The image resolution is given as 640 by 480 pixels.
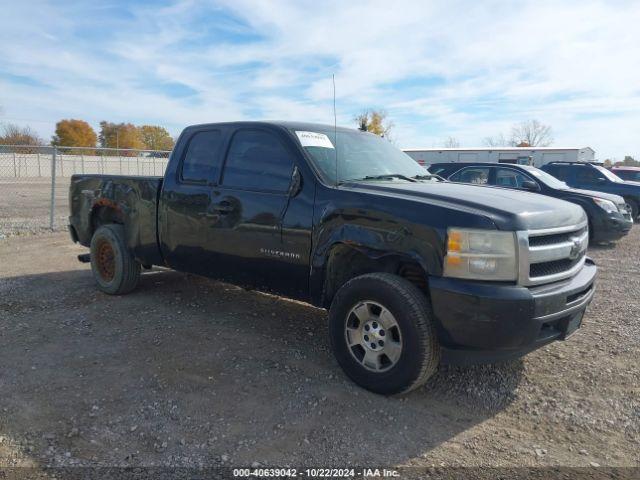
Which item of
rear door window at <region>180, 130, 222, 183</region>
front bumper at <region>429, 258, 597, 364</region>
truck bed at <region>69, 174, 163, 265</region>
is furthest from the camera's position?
truck bed at <region>69, 174, 163, 265</region>

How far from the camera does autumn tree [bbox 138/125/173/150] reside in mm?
89562

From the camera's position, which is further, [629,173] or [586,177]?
[629,173]

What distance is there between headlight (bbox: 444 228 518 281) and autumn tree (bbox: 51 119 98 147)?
83.8 meters

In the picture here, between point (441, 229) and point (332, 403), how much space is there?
1.35m

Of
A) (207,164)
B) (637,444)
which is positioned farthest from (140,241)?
(637,444)

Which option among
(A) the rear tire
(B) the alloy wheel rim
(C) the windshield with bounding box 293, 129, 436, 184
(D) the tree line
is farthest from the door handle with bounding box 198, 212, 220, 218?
(D) the tree line

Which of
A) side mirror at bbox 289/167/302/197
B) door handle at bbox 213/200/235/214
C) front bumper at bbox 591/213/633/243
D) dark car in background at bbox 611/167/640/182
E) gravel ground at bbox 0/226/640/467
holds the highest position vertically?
dark car in background at bbox 611/167/640/182

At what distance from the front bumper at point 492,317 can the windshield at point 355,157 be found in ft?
4.43

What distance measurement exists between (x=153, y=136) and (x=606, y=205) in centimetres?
9189

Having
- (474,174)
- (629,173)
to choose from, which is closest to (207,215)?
(474,174)

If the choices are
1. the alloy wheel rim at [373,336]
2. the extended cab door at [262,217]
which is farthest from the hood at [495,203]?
the alloy wheel rim at [373,336]

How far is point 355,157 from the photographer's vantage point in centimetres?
441

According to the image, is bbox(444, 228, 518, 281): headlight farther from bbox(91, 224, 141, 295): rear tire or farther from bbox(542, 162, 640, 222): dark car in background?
bbox(542, 162, 640, 222): dark car in background

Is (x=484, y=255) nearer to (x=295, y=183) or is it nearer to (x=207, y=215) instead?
(x=295, y=183)
